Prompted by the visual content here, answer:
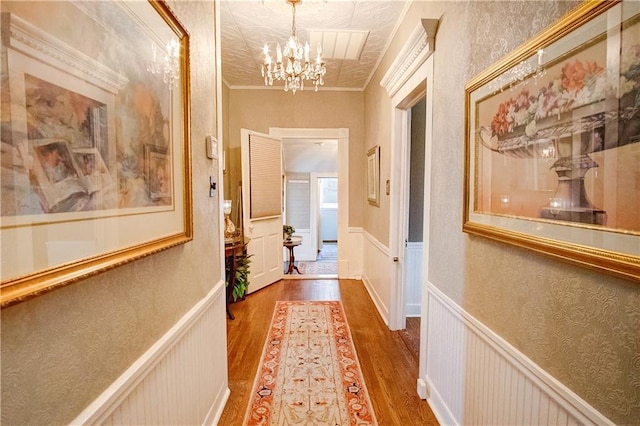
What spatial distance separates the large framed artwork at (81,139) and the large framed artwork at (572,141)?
4.27 ft

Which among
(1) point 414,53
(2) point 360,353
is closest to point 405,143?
Result: (1) point 414,53

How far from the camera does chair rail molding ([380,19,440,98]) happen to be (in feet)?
6.14

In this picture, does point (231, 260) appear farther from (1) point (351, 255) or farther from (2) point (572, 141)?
(2) point (572, 141)

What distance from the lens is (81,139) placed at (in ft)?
2.39

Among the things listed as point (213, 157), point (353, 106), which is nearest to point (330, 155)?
point (353, 106)

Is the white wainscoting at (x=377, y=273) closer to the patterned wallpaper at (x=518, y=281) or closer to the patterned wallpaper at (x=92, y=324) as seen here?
the patterned wallpaper at (x=518, y=281)

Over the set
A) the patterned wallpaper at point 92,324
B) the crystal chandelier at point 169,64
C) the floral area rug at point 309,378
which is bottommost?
the floral area rug at point 309,378

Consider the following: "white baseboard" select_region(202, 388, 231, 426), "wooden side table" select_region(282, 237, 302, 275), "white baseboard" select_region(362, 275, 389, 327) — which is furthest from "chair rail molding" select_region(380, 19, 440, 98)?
"wooden side table" select_region(282, 237, 302, 275)

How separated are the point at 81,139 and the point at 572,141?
1325mm

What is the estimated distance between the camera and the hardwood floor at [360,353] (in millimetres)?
1895

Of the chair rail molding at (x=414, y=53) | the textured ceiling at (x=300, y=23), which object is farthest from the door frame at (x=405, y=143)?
the textured ceiling at (x=300, y=23)

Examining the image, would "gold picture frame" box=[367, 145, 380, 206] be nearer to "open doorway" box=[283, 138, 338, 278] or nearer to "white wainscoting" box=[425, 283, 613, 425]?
"white wainscoting" box=[425, 283, 613, 425]

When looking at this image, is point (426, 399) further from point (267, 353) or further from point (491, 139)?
point (491, 139)

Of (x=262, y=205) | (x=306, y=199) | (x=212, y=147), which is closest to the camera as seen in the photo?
(x=212, y=147)
